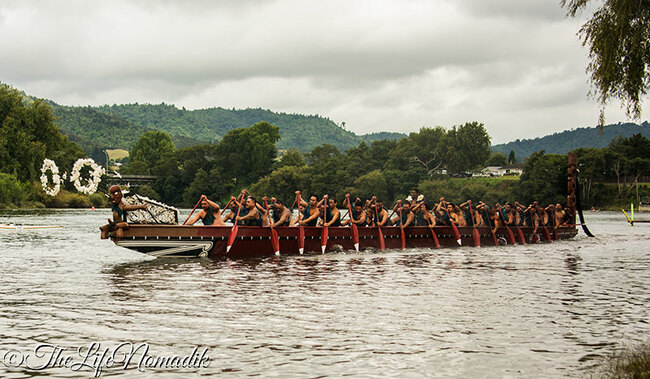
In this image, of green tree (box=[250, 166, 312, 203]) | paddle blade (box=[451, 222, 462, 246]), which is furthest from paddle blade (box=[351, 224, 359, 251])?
green tree (box=[250, 166, 312, 203])

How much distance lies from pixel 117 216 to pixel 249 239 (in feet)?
18.8

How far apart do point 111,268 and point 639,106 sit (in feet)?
61.0

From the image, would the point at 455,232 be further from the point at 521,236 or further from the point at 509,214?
the point at 521,236

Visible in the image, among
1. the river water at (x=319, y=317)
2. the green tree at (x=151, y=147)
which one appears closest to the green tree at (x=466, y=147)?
the green tree at (x=151, y=147)

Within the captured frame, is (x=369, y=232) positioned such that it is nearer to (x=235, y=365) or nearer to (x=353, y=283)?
(x=353, y=283)

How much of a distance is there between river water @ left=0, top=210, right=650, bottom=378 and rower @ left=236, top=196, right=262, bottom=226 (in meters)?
1.73

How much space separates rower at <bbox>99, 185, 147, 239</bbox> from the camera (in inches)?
896

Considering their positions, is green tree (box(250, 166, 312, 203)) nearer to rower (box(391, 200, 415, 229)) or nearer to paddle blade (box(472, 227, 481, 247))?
paddle blade (box(472, 227, 481, 247))

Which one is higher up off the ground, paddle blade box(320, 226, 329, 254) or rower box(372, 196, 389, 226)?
rower box(372, 196, 389, 226)

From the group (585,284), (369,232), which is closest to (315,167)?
(369,232)

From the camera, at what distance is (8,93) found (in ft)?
313

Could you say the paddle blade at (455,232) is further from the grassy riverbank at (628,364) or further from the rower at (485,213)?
the grassy riverbank at (628,364)

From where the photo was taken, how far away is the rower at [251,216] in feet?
Answer: 86.1

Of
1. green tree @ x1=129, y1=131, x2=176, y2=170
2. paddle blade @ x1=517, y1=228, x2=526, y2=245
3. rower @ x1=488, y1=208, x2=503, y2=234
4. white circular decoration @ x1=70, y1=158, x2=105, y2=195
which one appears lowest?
paddle blade @ x1=517, y1=228, x2=526, y2=245
